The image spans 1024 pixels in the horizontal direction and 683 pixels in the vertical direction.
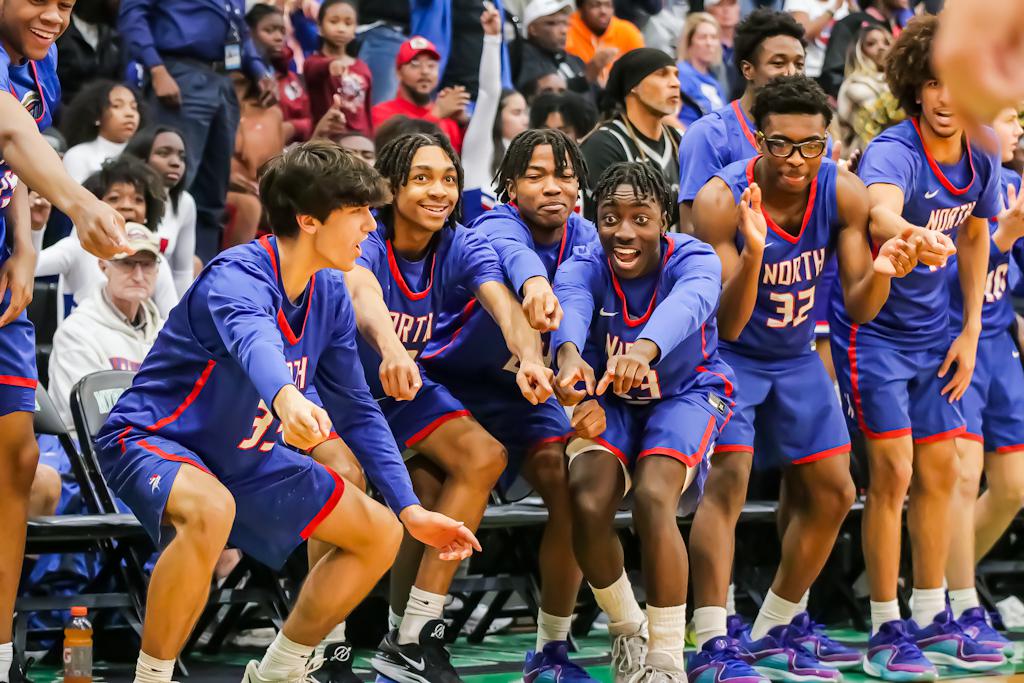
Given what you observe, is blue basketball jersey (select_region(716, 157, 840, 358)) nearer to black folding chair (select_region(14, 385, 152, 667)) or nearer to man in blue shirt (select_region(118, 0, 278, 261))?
black folding chair (select_region(14, 385, 152, 667))

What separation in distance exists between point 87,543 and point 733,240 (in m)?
2.70

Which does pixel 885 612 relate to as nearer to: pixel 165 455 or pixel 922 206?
pixel 922 206

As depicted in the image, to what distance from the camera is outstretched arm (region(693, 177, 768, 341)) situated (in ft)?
17.1

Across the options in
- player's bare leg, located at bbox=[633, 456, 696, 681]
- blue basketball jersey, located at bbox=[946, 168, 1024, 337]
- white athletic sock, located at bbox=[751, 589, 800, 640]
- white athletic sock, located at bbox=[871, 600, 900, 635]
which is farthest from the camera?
blue basketball jersey, located at bbox=[946, 168, 1024, 337]

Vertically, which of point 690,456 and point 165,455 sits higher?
point 165,455

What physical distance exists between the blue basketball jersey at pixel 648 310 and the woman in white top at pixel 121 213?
2.40 meters

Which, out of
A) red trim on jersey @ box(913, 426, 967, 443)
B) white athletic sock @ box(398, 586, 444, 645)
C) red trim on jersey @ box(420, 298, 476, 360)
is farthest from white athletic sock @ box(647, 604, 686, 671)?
red trim on jersey @ box(913, 426, 967, 443)

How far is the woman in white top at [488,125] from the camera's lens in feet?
26.4

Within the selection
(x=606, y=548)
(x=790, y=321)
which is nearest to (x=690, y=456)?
(x=606, y=548)

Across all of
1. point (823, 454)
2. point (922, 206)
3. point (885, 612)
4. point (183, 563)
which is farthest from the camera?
point (922, 206)

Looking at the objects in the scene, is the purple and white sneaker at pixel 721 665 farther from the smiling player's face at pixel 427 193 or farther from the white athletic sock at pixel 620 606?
the smiling player's face at pixel 427 193

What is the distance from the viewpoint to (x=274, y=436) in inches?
176

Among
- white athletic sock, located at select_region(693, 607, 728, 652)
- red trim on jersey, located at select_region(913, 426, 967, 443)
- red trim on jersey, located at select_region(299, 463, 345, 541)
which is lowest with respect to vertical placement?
white athletic sock, located at select_region(693, 607, 728, 652)

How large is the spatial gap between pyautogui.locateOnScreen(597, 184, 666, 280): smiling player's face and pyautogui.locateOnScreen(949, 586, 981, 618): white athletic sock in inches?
85.0
